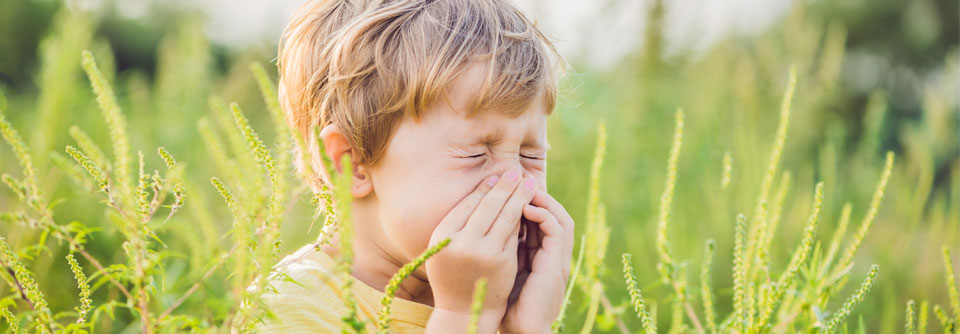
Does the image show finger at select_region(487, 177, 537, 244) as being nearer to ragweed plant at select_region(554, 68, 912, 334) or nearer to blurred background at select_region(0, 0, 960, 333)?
ragweed plant at select_region(554, 68, 912, 334)

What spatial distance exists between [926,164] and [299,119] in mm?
2245

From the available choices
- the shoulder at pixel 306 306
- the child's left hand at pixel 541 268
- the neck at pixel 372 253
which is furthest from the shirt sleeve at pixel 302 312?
the child's left hand at pixel 541 268

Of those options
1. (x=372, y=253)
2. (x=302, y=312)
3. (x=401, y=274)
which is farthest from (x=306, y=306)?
(x=401, y=274)

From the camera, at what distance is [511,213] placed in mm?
1482

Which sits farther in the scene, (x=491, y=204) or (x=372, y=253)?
(x=372, y=253)

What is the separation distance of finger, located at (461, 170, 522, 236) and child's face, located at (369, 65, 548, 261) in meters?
0.03

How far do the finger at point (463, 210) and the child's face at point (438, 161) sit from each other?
0.01 meters

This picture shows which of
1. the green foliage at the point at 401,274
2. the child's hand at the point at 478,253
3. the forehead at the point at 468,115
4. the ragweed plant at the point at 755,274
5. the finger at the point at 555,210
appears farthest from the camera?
the finger at the point at 555,210

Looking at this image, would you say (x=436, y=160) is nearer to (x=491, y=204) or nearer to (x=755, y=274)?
(x=491, y=204)

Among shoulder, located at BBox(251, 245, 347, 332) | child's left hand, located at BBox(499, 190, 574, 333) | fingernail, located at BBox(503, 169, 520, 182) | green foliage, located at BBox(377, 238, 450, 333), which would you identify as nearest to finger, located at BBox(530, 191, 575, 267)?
child's left hand, located at BBox(499, 190, 574, 333)

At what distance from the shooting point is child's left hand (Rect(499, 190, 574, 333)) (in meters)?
1.48

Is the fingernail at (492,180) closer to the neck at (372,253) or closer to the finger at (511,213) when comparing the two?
the finger at (511,213)

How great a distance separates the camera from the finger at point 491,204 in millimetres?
1439

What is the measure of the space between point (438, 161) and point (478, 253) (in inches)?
8.6
